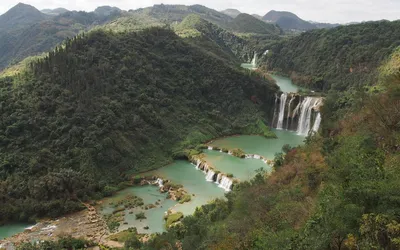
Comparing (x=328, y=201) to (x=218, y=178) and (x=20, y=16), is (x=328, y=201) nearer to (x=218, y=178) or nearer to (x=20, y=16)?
(x=218, y=178)

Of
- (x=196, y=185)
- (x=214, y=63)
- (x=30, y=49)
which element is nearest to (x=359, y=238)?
(x=196, y=185)

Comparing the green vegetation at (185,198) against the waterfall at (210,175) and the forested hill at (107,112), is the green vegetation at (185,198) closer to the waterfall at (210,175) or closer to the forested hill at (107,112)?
the waterfall at (210,175)

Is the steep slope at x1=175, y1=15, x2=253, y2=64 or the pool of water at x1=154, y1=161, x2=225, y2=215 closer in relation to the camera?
the pool of water at x1=154, y1=161, x2=225, y2=215

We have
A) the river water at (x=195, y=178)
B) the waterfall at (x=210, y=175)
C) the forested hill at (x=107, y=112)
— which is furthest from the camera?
the waterfall at (x=210, y=175)

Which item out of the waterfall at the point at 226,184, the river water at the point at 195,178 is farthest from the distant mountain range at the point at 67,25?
the waterfall at the point at 226,184

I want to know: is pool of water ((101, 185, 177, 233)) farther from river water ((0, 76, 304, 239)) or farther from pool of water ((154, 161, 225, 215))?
pool of water ((154, 161, 225, 215))

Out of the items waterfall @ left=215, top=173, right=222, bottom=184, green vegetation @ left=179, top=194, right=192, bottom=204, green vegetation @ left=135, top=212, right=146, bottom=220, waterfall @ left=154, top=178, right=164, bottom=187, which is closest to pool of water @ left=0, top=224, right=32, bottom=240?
green vegetation @ left=135, top=212, right=146, bottom=220

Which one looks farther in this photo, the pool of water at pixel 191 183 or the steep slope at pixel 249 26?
the steep slope at pixel 249 26

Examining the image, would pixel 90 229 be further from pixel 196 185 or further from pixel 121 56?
pixel 121 56
